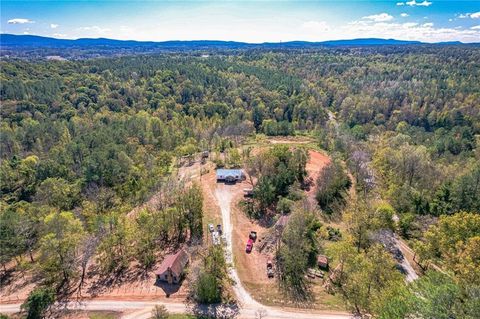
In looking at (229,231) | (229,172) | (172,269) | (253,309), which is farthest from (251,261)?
(229,172)

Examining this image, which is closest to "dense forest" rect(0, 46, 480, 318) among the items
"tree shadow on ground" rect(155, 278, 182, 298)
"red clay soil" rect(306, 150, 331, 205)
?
"red clay soil" rect(306, 150, 331, 205)

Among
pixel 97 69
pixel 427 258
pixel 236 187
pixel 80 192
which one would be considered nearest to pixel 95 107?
pixel 97 69

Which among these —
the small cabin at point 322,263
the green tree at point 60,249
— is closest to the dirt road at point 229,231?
the small cabin at point 322,263

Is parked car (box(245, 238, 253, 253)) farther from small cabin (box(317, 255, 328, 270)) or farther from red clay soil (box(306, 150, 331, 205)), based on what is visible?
red clay soil (box(306, 150, 331, 205))

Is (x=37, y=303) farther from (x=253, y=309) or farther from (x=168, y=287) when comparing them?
(x=253, y=309)

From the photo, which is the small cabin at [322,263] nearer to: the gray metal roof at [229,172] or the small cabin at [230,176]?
the small cabin at [230,176]

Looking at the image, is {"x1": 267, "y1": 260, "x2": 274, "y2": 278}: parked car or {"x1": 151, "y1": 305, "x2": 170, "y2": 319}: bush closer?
{"x1": 151, "y1": 305, "x2": 170, "y2": 319}: bush
